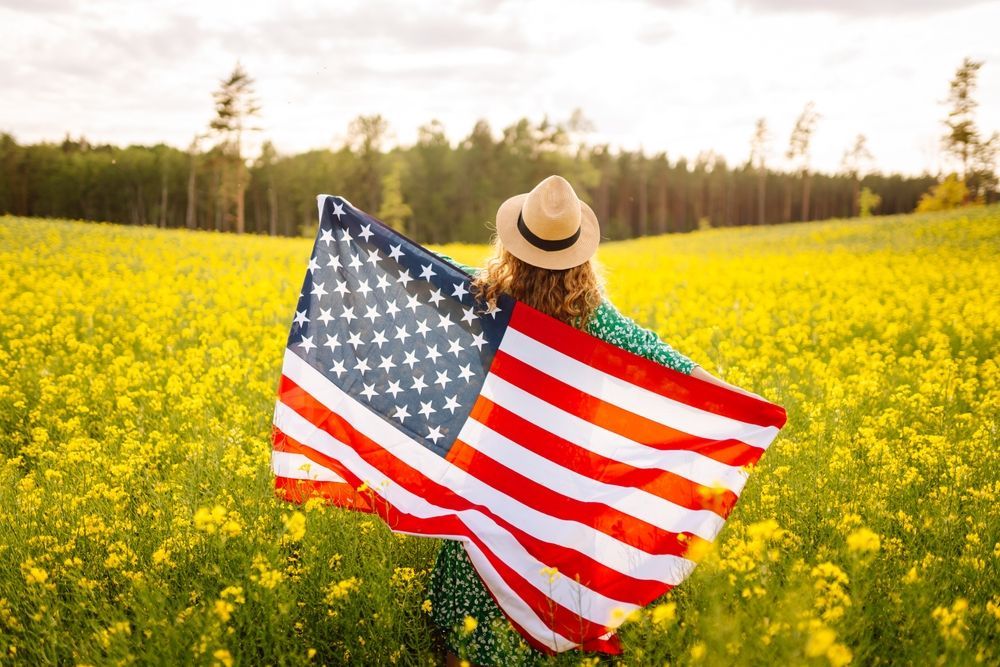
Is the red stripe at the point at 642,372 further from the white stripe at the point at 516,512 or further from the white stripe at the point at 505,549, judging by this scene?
the white stripe at the point at 505,549

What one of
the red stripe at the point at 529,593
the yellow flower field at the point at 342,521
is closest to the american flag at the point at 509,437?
the red stripe at the point at 529,593

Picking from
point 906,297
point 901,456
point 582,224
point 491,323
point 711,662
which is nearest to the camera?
point 711,662

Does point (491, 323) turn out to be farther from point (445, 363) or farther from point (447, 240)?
point (447, 240)

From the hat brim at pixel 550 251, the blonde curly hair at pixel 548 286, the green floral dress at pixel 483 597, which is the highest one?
the hat brim at pixel 550 251

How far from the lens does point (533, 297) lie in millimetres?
3396

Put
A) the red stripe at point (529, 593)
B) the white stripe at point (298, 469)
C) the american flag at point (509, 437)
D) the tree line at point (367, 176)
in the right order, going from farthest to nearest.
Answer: the tree line at point (367, 176) < the white stripe at point (298, 469) < the american flag at point (509, 437) < the red stripe at point (529, 593)

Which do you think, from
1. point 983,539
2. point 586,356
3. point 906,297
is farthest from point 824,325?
point 586,356

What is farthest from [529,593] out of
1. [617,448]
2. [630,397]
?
[630,397]

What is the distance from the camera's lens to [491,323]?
11.3ft

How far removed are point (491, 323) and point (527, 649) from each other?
1604mm

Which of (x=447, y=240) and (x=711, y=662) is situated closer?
(x=711, y=662)

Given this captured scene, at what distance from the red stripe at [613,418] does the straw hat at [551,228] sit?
576mm

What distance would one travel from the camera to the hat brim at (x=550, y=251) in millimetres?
3141

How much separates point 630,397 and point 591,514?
2.03ft
